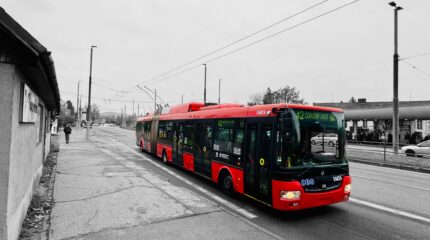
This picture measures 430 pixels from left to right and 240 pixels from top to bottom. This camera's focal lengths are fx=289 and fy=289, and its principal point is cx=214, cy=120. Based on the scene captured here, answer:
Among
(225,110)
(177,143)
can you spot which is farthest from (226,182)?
(177,143)

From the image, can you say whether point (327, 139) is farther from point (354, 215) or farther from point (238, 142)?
point (238, 142)

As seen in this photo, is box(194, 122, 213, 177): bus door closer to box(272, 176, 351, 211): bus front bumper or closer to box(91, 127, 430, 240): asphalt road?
box(91, 127, 430, 240): asphalt road

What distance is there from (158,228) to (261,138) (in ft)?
9.67

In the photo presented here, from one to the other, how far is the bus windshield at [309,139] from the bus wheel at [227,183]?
233cm

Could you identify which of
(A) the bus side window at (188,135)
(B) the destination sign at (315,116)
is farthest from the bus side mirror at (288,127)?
(A) the bus side window at (188,135)

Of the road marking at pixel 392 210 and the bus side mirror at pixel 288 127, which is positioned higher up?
the bus side mirror at pixel 288 127

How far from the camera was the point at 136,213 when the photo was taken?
6.29 meters

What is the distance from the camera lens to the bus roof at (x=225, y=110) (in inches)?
251

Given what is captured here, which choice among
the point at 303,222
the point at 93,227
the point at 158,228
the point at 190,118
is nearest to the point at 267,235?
the point at 303,222

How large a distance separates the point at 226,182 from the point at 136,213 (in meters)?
2.79

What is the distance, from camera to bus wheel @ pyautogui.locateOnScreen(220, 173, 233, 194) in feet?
26.1

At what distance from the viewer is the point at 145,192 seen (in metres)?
8.13

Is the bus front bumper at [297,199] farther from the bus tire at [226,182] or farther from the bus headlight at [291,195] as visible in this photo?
the bus tire at [226,182]

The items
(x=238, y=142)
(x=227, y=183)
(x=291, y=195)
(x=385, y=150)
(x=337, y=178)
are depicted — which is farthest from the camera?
(x=385, y=150)
